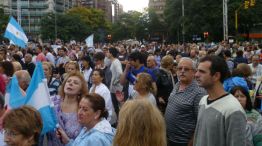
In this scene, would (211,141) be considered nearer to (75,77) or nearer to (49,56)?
(75,77)

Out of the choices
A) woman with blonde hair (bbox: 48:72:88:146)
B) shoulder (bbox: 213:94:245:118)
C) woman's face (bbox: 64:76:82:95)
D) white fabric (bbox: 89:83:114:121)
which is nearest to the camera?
shoulder (bbox: 213:94:245:118)

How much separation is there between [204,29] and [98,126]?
5995 centimetres

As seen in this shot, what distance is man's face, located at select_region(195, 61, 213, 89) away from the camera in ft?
15.0

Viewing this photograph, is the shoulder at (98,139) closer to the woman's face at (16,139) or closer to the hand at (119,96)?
the woman's face at (16,139)

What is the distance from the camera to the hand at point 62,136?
17.7ft

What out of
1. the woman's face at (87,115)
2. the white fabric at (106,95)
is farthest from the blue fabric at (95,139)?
the white fabric at (106,95)

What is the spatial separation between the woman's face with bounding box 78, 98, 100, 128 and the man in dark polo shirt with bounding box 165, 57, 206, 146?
1.46 meters

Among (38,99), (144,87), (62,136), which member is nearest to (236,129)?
(62,136)

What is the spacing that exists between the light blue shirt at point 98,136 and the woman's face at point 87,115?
0.07 metres

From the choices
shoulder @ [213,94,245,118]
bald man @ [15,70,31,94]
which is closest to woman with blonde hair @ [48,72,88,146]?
bald man @ [15,70,31,94]

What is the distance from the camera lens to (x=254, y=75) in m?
11.4

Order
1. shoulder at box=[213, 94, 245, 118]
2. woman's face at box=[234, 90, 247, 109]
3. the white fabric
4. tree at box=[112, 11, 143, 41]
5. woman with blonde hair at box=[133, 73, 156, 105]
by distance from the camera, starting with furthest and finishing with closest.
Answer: tree at box=[112, 11, 143, 41], the white fabric, woman with blonde hair at box=[133, 73, 156, 105], woman's face at box=[234, 90, 247, 109], shoulder at box=[213, 94, 245, 118]

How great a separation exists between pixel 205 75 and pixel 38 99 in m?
2.09

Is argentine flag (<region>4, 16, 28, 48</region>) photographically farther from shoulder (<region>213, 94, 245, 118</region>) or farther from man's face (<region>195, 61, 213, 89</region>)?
shoulder (<region>213, 94, 245, 118</region>)
